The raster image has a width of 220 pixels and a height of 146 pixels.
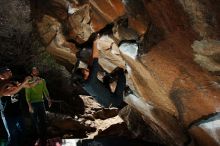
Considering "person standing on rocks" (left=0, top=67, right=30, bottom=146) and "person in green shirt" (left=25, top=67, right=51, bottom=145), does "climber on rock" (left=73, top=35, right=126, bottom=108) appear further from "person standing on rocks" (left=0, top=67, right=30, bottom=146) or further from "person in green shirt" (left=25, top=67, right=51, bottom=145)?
"person standing on rocks" (left=0, top=67, right=30, bottom=146)

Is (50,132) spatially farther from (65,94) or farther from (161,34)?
(161,34)

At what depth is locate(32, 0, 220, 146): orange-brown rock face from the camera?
438 centimetres

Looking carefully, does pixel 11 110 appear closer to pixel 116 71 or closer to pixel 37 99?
pixel 37 99

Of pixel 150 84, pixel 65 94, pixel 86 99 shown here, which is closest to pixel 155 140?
pixel 150 84

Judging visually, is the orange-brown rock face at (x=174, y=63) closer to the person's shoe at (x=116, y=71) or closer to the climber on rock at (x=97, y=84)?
the climber on rock at (x=97, y=84)

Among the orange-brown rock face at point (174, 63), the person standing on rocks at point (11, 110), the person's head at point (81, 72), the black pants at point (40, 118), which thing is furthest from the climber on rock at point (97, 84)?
the person standing on rocks at point (11, 110)

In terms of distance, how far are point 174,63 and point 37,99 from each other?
3649 millimetres

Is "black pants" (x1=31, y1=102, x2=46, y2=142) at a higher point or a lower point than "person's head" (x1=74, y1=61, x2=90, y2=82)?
lower

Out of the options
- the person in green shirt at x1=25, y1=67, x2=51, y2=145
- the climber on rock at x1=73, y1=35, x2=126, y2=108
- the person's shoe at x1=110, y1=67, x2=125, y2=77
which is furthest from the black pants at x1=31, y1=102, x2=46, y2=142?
the person's shoe at x1=110, y1=67, x2=125, y2=77

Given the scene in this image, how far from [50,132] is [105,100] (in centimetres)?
175

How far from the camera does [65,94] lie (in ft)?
37.1

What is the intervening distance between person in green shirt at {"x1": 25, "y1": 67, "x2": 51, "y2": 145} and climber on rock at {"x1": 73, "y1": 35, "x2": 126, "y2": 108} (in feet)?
4.10

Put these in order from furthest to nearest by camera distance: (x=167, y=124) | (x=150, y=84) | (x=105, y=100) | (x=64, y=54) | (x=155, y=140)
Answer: (x=64, y=54), (x=105, y=100), (x=155, y=140), (x=167, y=124), (x=150, y=84)

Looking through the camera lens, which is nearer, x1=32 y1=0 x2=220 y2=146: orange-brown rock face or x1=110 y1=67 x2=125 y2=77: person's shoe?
x1=32 y1=0 x2=220 y2=146: orange-brown rock face
